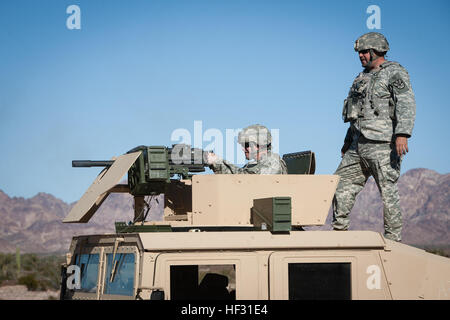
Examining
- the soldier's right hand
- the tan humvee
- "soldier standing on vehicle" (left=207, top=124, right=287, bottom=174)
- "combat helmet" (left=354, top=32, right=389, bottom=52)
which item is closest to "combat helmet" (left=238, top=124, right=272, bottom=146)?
"soldier standing on vehicle" (left=207, top=124, right=287, bottom=174)

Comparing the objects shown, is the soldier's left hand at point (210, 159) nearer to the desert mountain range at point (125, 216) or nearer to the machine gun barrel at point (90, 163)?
the machine gun barrel at point (90, 163)

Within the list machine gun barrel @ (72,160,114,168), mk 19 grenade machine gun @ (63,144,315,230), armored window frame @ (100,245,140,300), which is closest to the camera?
armored window frame @ (100,245,140,300)

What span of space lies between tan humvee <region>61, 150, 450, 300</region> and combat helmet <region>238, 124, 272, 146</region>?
2.94ft

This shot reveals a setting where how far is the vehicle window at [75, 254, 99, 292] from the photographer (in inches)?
275

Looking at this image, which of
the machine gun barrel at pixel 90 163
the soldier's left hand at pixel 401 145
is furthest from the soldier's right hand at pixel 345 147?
the machine gun barrel at pixel 90 163

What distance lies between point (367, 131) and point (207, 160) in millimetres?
1970

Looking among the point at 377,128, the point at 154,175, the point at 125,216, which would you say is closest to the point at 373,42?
the point at 377,128

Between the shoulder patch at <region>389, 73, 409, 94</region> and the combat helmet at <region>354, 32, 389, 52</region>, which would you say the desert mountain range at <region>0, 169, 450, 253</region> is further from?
the shoulder patch at <region>389, 73, 409, 94</region>

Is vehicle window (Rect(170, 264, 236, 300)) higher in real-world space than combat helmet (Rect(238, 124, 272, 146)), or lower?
lower

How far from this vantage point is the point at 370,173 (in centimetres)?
852

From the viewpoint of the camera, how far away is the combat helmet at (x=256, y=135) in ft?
27.0

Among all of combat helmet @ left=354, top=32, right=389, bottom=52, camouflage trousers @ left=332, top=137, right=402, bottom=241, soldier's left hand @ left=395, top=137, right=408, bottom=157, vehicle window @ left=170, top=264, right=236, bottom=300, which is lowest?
vehicle window @ left=170, top=264, right=236, bottom=300

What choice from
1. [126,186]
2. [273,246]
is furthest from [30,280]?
[273,246]

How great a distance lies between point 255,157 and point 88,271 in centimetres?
246
